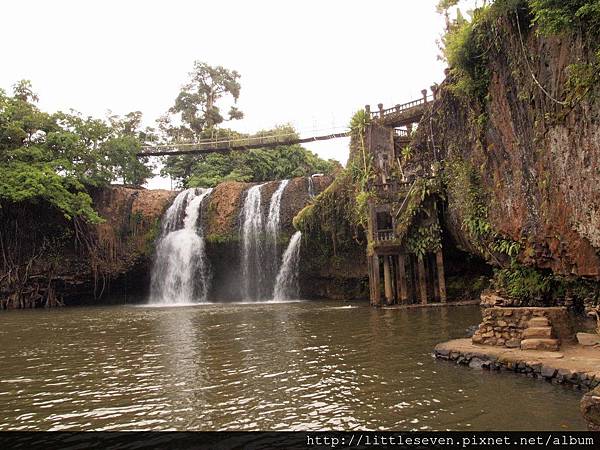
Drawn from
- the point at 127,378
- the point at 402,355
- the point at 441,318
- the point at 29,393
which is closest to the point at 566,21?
the point at 402,355

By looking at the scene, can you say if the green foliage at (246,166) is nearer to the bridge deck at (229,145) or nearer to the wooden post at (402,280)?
the bridge deck at (229,145)

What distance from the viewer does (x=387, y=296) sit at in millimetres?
20078

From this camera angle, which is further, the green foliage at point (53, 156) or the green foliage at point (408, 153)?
the green foliage at point (53, 156)

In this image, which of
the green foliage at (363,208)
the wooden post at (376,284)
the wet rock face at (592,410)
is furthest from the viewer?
the green foliage at (363,208)

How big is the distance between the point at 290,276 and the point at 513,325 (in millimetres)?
19895

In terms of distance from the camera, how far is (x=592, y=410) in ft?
15.4

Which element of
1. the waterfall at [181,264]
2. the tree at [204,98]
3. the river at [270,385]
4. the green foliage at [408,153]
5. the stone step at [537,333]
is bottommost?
the river at [270,385]

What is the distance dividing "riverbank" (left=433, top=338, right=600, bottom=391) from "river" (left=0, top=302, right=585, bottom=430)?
0.21 metres

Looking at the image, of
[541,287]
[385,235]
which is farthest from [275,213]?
[541,287]

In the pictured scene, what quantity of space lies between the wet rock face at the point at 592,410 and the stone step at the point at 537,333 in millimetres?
3909

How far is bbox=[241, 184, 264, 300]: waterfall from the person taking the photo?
2903 cm

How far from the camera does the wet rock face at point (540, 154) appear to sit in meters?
10.2

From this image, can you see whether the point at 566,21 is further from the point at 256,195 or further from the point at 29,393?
the point at 256,195

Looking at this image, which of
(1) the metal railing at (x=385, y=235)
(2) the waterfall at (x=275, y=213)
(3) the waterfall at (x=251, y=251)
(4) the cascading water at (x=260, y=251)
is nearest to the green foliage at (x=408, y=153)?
(1) the metal railing at (x=385, y=235)
